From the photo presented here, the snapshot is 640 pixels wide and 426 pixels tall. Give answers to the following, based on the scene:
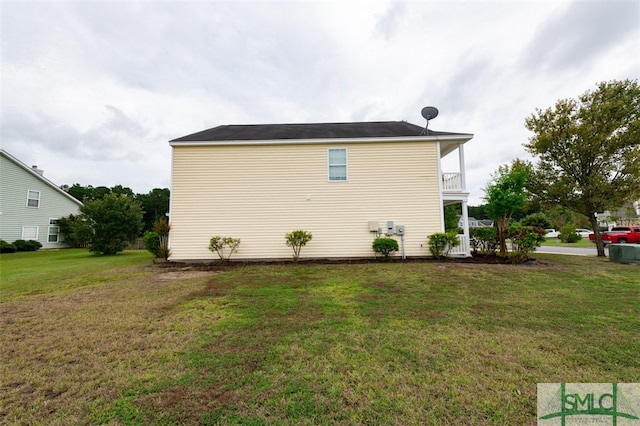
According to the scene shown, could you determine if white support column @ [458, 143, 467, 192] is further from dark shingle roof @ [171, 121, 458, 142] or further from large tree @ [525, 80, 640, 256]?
large tree @ [525, 80, 640, 256]

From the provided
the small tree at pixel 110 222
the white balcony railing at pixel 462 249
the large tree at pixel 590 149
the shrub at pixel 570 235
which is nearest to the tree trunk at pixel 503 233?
the white balcony railing at pixel 462 249

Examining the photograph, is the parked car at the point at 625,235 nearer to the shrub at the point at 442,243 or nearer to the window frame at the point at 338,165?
the shrub at the point at 442,243

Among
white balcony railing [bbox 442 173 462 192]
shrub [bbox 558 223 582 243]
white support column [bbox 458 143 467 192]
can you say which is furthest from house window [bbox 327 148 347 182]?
shrub [bbox 558 223 582 243]

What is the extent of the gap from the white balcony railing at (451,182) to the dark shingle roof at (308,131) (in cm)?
186

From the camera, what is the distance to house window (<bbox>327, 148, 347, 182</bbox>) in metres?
10.8

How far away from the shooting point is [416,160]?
10.7 m

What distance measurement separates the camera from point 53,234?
68.9ft

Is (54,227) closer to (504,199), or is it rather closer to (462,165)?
(462,165)

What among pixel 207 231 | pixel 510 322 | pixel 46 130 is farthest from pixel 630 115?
pixel 46 130

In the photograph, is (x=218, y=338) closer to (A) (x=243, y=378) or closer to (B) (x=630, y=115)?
(A) (x=243, y=378)

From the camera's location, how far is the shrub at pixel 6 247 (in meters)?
16.8

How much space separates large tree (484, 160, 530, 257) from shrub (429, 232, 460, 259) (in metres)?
1.89

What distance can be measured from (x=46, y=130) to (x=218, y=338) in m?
30.8

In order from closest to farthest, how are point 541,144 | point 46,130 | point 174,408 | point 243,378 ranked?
point 174,408
point 243,378
point 541,144
point 46,130
